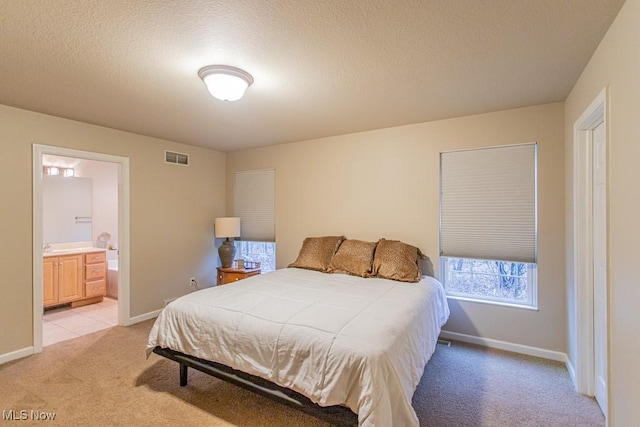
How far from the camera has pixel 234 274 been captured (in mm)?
4086

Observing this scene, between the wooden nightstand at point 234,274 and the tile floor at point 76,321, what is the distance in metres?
1.34

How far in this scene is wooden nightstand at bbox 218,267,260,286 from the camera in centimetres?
404

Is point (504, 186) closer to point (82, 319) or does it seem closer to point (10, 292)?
point (10, 292)

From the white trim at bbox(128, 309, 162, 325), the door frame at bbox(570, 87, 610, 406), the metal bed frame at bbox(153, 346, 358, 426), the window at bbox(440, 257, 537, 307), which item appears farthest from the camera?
the white trim at bbox(128, 309, 162, 325)

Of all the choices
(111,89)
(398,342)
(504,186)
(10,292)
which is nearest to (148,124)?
(111,89)

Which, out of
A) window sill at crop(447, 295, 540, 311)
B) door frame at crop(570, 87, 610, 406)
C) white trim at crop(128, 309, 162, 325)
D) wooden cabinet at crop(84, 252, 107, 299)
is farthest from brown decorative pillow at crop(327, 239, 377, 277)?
wooden cabinet at crop(84, 252, 107, 299)

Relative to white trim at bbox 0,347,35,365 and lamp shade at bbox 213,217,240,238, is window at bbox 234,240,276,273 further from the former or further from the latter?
white trim at bbox 0,347,35,365

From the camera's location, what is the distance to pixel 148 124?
3.38m

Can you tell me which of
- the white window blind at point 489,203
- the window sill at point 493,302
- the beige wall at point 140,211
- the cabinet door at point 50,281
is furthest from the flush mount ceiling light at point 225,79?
the cabinet door at point 50,281

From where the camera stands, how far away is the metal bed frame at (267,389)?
5.30ft

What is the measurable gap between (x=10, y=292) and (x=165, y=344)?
6.09 ft

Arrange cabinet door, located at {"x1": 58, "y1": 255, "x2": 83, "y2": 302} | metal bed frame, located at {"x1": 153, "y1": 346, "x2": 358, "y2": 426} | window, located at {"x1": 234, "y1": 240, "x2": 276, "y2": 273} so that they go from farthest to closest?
window, located at {"x1": 234, "y1": 240, "x2": 276, "y2": 273} → cabinet door, located at {"x1": 58, "y1": 255, "x2": 83, "y2": 302} → metal bed frame, located at {"x1": 153, "y1": 346, "x2": 358, "y2": 426}

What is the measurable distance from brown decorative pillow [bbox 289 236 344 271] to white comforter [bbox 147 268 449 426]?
795mm

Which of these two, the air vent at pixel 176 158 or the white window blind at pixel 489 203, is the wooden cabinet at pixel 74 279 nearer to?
the air vent at pixel 176 158
